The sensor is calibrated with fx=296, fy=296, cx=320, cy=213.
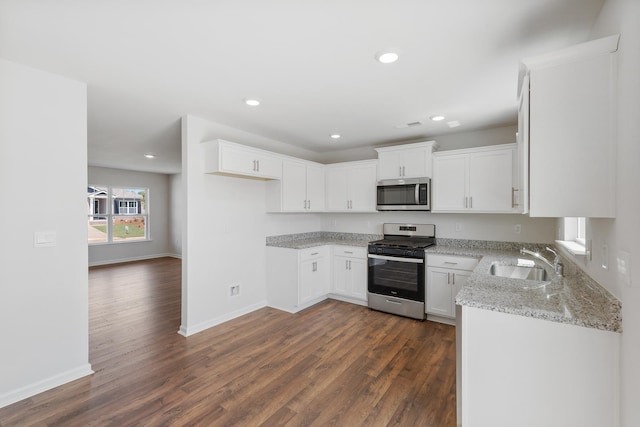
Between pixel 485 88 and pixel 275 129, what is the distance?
241cm

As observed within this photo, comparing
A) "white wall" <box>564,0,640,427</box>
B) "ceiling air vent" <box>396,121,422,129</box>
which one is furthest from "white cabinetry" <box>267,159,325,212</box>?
"white wall" <box>564,0,640,427</box>

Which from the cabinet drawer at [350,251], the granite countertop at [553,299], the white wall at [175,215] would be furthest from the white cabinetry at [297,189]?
the white wall at [175,215]

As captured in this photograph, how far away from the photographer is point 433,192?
395 centimetres

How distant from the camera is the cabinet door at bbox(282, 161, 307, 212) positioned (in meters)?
4.16

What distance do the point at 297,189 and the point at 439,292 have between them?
2340mm

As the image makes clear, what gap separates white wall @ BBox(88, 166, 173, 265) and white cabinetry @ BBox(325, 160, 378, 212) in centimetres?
593

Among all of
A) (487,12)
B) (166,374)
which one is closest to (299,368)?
(166,374)

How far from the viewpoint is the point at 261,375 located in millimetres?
2518

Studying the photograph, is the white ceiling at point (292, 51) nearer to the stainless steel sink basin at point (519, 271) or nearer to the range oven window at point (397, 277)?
the stainless steel sink basin at point (519, 271)

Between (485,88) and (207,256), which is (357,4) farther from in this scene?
(207,256)

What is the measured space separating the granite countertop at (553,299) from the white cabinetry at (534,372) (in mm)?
47

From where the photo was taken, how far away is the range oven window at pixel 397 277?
3.69 meters

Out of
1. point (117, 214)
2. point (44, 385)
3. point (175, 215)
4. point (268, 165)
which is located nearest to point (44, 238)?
point (44, 385)

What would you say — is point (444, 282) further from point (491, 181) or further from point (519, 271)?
point (491, 181)
